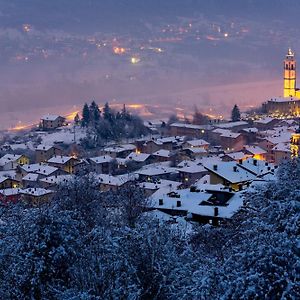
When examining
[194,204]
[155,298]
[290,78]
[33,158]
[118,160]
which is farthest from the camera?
A: [290,78]

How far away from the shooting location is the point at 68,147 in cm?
2694

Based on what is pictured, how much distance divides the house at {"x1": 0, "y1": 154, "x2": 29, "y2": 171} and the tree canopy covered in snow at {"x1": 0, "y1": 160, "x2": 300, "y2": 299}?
737 inches

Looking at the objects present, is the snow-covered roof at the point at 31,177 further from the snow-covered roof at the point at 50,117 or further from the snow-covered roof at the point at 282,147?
the snow-covered roof at the point at 50,117

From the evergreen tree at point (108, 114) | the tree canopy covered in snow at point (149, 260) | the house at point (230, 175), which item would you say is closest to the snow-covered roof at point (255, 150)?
the evergreen tree at point (108, 114)

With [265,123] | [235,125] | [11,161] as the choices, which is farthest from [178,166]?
[265,123]

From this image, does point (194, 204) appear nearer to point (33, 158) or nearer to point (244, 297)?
point (244, 297)

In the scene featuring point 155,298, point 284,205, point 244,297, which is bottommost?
point 155,298

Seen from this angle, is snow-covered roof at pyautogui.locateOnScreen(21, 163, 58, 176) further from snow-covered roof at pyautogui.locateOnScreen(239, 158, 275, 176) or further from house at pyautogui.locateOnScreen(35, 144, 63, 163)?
snow-covered roof at pyautogui.locateOnScreen(239, 158, 275, 176)

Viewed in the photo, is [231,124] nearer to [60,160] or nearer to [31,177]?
[60,160]

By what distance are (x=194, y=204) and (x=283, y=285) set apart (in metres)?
7.01

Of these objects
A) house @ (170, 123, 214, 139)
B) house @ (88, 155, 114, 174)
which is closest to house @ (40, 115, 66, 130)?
house @ (170, 123, 214, 139)

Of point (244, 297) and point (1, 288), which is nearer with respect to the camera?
point (244, 297)

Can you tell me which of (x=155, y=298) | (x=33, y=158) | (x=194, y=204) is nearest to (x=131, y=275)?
(x=155, y=298)

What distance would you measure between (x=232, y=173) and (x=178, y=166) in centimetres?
834
